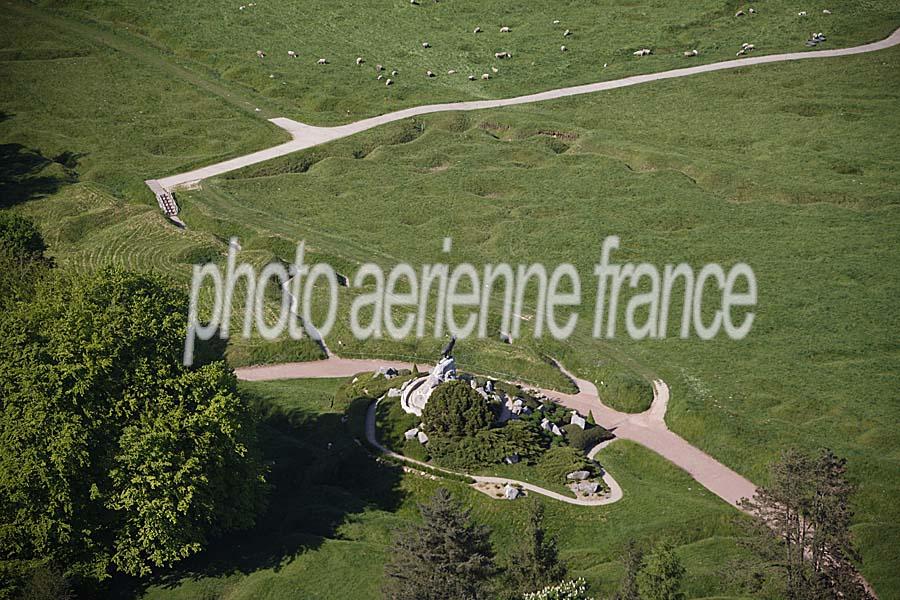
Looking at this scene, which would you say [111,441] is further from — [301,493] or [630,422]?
[630,422]

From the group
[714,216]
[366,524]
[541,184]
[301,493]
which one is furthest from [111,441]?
[714,216]

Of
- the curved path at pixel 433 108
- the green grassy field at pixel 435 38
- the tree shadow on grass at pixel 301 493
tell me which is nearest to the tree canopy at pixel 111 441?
the tree shadow on grass at pixel 301 493

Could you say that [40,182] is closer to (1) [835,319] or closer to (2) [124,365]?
(2) [124,365]

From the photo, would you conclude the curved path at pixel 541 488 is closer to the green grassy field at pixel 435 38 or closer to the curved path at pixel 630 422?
the curved path at pixel 630 422

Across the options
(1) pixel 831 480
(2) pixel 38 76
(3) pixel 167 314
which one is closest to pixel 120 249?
(3) pixel 167 314

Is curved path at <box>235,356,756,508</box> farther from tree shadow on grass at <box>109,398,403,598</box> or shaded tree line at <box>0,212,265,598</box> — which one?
shaded tree line at <box>0,212,265,598</box>

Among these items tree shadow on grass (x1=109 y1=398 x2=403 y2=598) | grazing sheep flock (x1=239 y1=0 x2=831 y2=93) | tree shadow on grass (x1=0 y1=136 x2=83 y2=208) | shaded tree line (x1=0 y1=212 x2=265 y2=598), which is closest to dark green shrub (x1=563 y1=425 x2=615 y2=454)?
tree shadow on grass (x1=109 y1=398 x2=403 y2=598)
